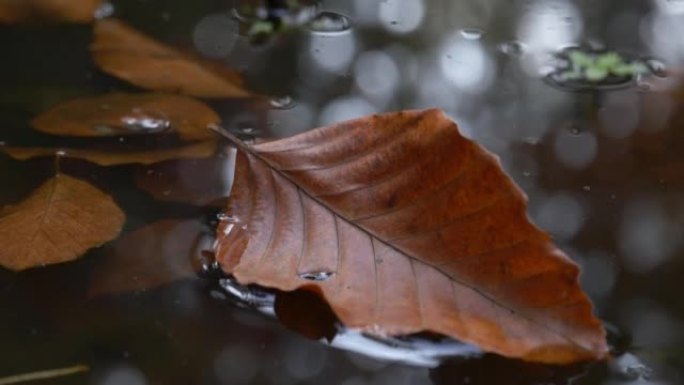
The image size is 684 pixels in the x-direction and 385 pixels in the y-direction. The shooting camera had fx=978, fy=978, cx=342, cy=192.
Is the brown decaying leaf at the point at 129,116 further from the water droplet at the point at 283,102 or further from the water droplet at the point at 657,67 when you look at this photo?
the water droplet at the point at 657,67

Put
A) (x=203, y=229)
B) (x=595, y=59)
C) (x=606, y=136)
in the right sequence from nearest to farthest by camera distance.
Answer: (x=203, y=229), (x=606, y=136), (x=595, y=59)

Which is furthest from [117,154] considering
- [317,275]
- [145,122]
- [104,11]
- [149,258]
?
[104,11]

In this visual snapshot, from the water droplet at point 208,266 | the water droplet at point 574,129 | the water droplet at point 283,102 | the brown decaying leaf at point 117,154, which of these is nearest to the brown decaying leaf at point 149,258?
the water droplet at point 208,266

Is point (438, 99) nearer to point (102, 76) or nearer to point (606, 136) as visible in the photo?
point (606, 136)

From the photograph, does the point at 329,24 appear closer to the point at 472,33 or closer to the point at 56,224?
the point at 472,33

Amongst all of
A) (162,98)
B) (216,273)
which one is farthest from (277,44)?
(216,273)

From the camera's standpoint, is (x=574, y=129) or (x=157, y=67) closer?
(x=574, y=129)

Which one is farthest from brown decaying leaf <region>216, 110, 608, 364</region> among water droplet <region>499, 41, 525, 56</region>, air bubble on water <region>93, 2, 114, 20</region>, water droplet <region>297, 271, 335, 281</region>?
air bubble on water <region>93, 2, 114, 20</region>
